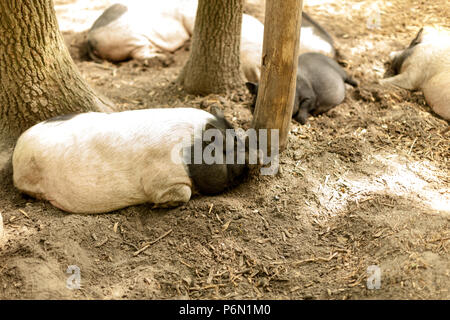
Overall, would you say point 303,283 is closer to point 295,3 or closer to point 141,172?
point 141,172

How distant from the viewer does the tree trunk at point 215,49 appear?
4777mm

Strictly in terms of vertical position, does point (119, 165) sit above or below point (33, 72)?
below

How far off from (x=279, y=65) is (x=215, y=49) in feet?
4.47

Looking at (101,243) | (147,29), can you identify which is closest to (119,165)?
(101,243)

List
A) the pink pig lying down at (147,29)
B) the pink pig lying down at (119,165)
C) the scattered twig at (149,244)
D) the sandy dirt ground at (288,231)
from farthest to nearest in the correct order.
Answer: the pink pig lying down at (147,29), the pink pig lying down at (119,165), the scattered twig at (149,244), the sandy dirt ground at (288,231)

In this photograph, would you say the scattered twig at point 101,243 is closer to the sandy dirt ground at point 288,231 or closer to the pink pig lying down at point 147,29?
the sandy dirt ground at point 288,231

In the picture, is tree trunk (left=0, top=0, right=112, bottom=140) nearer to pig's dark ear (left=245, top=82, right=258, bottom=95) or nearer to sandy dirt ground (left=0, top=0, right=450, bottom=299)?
sandy dirt ground (left=0, top=0, right=450, bottom=299)

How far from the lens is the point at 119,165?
3.76 meters

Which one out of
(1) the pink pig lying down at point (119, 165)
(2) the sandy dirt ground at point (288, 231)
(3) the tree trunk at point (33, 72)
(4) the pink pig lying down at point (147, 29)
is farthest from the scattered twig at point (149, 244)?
(4) the pink pig lying down at point (147, 29)

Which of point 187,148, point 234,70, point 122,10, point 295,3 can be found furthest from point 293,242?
point 122,10

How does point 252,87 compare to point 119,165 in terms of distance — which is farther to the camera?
point 252,87

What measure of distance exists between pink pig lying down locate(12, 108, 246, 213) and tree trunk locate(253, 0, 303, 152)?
456mm

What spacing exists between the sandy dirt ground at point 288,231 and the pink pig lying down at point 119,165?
139 mm

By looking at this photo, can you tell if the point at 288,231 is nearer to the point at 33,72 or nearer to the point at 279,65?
the point at 279,65
